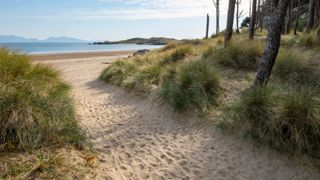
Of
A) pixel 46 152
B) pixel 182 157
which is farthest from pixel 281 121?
pixel 46 152

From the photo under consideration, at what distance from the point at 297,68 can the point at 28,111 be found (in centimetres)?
665

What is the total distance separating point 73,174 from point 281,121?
11.3 ft

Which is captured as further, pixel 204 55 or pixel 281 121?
pixel 204 55

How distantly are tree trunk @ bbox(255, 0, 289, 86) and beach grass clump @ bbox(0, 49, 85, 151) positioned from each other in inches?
159

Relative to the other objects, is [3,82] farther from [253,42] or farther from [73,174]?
[253,42]

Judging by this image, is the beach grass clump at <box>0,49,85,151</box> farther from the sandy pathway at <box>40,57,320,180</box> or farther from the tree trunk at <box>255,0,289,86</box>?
the tree trunk at <box>255,0,289,86</box>

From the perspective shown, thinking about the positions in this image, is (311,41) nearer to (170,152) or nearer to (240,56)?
(240,56)

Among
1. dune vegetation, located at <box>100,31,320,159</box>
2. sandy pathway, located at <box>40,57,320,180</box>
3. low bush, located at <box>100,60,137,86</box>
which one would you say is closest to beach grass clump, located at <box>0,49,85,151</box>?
sandy pathway, located at <box>40,57,320,180</box>

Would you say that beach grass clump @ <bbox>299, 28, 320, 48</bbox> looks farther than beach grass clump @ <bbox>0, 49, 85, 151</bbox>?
Yes

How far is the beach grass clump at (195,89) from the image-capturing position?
303 inches

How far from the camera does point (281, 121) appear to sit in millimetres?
5516

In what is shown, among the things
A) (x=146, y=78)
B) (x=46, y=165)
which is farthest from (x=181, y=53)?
(x=46, y=165)

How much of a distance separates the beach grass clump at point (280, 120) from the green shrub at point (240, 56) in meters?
3.82

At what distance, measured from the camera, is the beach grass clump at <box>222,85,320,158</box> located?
529 cm
